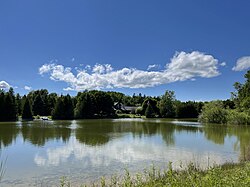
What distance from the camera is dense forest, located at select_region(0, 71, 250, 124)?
1955 inches

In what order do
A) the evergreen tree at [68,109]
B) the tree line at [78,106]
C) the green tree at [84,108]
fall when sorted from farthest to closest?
the green tree at [84,108]
the evergreen tree at [68,109]
the tree line at [78,106]

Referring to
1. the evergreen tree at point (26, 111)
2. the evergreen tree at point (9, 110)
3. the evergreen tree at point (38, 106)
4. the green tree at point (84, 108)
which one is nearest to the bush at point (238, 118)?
the green tree at point (84, 108)

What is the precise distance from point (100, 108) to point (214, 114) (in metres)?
34.7

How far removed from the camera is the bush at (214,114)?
51094 millimetres

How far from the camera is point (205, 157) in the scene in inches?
601

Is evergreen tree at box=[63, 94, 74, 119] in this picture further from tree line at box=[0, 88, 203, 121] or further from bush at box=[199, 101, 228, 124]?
bush at box=[199, 101, 228, 124]

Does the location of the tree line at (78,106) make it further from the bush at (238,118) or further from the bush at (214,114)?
the bush at (238,118)

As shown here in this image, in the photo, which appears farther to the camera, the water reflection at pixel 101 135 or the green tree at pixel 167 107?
the green tree at pixel 167 107

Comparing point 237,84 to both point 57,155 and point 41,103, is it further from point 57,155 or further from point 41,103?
point 41,103

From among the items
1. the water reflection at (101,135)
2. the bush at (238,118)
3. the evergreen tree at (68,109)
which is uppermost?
the evergreen tree at (68,109)

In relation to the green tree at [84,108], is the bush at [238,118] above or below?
below

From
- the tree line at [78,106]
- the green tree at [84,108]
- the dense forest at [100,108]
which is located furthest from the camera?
the green tree at [84,108]

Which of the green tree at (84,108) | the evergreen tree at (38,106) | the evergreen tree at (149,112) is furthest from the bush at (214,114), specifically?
the evergreen tree at (38,106)

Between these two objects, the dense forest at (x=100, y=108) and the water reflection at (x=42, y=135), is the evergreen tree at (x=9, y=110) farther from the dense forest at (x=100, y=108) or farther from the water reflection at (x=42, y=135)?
the water reflection at (x=42, y=135)
